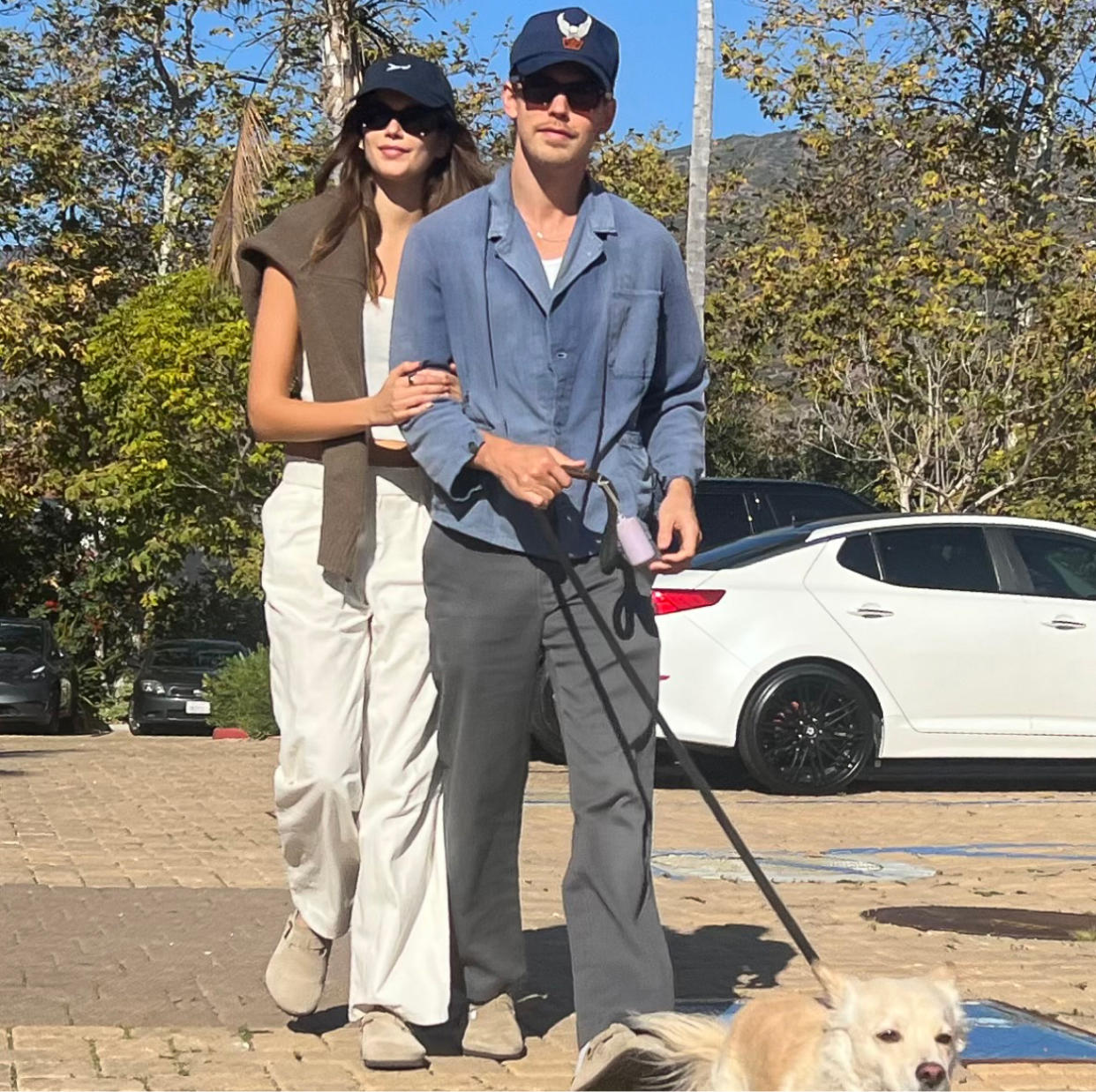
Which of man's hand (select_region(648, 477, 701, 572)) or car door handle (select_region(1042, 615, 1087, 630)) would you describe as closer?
man's hand (select_region(648, 477, 701, 572))

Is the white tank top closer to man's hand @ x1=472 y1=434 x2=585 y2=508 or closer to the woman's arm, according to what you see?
the woman's arm

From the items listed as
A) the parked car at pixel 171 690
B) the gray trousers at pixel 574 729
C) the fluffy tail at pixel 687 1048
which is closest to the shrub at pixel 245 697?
the parked car at pixel 171 690

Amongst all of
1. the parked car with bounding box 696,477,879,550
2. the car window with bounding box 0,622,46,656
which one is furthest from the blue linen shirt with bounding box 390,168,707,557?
the car window with bounding box 0,622,46,656

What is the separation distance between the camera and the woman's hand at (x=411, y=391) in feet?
15.6

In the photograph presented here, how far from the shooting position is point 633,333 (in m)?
4.82

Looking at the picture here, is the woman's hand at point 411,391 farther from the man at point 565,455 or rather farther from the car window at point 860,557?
the car window at point 860,557

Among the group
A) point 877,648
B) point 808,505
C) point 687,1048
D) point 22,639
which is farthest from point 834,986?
point 22,639

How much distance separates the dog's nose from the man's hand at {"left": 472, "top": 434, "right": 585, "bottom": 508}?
160cm

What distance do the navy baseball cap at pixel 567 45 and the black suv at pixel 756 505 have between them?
10.2 m

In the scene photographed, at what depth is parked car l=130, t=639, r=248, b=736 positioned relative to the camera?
102 ft

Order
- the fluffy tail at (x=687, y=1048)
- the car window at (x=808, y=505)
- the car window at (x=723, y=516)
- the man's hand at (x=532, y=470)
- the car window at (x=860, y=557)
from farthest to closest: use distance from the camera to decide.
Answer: the car window at (x=808, y=505)
the car window at (x=723, y=516)
the car window at (x=860, y=557)
the man's hand at (x=532, y=470)
the fluffy tail at (x=687, y=1048)

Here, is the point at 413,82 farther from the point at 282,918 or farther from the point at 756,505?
the point at 756,505

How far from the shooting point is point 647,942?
4.67 meters

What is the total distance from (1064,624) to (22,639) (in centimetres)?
2156
